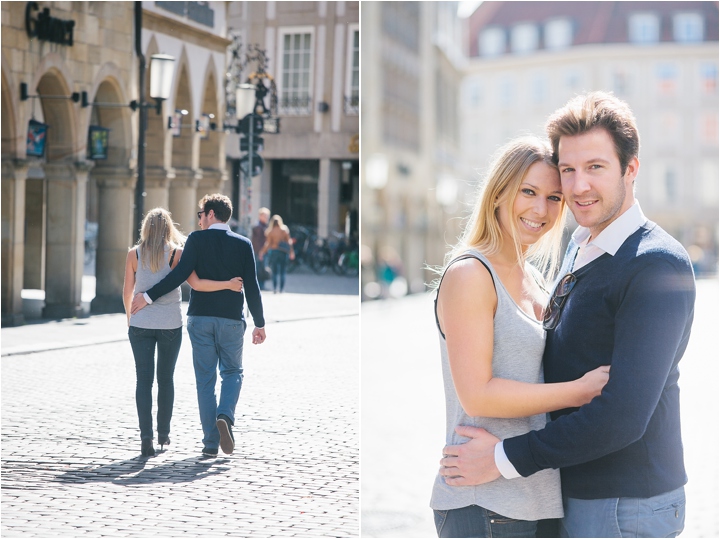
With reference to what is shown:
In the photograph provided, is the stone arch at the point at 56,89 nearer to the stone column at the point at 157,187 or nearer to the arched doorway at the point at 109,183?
the arched doorway at the point at 109,183

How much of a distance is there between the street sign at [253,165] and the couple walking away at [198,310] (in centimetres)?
44

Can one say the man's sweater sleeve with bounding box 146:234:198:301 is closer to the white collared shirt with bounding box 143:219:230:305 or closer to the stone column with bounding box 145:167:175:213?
the white collared shirt with bounding box 143:219:230:305

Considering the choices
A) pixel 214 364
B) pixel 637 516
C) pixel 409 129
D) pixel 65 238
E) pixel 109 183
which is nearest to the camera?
pixel 637 516

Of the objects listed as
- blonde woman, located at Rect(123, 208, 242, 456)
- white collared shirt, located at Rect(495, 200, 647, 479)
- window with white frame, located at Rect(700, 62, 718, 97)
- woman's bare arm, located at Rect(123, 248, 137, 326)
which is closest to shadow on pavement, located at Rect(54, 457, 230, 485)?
blonde woman, located at Rect(123, 208, 242, 456)

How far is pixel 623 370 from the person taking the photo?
2311mm

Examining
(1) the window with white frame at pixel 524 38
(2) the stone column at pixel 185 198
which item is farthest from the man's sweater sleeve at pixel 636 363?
(1) the window with white frame at pixel 524 38

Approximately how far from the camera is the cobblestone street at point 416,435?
18.8ft

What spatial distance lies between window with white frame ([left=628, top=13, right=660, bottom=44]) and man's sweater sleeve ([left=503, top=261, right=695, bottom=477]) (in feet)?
145

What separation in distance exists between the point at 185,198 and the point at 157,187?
0.68m

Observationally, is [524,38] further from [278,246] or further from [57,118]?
[278,246]

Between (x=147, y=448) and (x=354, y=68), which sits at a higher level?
A: (x=354, y=68)

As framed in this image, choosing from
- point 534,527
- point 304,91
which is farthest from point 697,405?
point 534,527

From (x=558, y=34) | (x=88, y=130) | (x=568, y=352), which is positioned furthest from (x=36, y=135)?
(x=558, y=34)

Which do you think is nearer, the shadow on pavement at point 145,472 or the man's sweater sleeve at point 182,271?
the shadow on pavement at point 145,472
